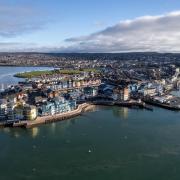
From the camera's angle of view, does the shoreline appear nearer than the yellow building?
Yes

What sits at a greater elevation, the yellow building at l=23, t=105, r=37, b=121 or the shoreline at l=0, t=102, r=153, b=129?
the yellow building at l=23, t=105, r=37, b=121

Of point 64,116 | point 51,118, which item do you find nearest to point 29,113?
point 51,118

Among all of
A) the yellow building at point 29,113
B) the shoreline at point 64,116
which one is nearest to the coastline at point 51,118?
the shoreline at point 64,116

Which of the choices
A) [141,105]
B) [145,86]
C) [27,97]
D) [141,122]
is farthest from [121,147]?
[145,86]

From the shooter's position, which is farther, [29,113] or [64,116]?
[64,116]

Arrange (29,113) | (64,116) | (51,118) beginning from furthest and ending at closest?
(64,116) → (51,118) → (29,113)

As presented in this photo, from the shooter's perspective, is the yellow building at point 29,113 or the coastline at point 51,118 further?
the yellow building at point 29,113

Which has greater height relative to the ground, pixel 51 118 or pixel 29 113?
pixel 29 113

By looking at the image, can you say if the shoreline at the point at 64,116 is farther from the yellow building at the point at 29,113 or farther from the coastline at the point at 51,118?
the yellow building at the point at 29,113


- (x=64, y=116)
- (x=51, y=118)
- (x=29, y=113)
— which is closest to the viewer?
(x=29, y=113)

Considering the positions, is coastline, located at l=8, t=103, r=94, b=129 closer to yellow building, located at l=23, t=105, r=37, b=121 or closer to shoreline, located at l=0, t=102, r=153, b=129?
shoreline, located at l=0, t=102, r=153, b=129

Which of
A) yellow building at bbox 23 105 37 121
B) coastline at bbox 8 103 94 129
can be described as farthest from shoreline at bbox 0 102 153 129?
yellow building at bbox 23 105 37 121

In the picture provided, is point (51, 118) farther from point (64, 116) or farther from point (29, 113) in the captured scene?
point (29, 113)
